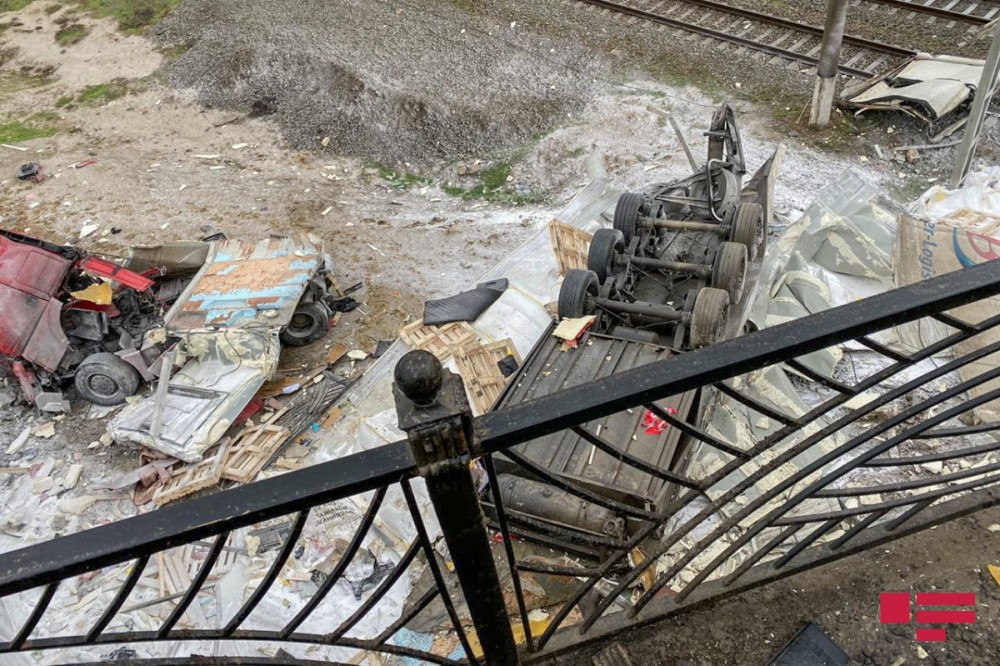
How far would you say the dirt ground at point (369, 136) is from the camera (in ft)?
30.8

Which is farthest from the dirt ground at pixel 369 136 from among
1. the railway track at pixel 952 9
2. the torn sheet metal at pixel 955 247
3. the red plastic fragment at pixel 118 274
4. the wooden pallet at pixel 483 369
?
the railway track at pixel 952 9

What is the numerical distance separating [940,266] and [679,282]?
246cm

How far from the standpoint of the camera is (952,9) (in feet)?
37.3

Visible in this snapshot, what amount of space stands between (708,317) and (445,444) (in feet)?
15.5

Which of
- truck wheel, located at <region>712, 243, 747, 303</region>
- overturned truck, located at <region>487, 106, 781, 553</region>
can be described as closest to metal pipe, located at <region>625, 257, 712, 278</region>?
overturned truck, located at <region>487, 106, 781, 553</region>

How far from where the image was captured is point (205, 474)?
22.4 feet

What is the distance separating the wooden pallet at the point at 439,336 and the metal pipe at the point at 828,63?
21.7 feet

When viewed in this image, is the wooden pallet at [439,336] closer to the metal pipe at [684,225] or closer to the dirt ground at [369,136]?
the dirt ground at [369,136]

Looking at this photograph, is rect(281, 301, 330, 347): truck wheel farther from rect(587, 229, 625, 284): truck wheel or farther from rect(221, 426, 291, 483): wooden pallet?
rect(587, 229, 625, 284): truck wheel

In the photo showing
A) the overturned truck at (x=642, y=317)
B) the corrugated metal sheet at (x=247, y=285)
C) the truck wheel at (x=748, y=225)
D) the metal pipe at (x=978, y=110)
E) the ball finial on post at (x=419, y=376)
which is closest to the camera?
the ball finial on post at (x=419, y=376)

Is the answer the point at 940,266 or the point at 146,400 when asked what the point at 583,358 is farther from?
the point at 146,400

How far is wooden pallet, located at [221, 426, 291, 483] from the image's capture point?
685cm

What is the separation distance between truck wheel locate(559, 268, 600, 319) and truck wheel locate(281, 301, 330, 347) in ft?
10.7

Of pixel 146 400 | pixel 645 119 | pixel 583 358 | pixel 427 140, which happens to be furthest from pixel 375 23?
pixel 583 358
